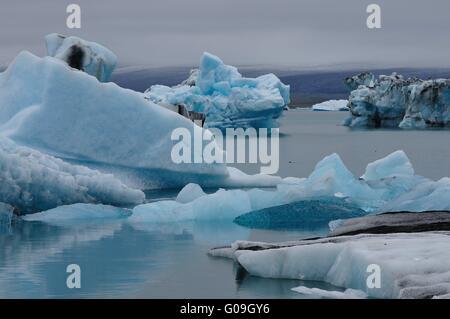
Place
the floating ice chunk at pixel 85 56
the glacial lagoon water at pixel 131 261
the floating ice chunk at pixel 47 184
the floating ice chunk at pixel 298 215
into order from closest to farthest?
1. the glacial lagoon water at pixel 131 261
2. the floating ice chunk at pixel 298 215
3. the floating ice chunk at pixel 47 184
4. the floating ice chunk at pixel 85 56

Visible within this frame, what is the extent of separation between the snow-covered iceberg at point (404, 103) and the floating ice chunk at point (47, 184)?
93.0 ft

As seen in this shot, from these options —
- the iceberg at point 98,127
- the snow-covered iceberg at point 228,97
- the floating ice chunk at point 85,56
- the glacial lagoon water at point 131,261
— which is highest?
the snow-covered iceberg at point 228,97

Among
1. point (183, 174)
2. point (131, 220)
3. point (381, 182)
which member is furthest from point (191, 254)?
point (183, 174)

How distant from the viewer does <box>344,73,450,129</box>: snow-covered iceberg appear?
4028cm

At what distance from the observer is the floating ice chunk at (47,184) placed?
39.4 ft

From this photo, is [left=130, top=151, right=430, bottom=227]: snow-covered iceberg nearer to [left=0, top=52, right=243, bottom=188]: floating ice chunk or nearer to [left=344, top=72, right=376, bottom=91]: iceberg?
[left=0, top=52, right=243, bottom=188]: floating ice chunk

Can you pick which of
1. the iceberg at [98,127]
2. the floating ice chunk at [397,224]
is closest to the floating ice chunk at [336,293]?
the floating ice chunk at [397,224]

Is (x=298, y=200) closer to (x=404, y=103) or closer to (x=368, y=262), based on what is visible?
(x=368, y=262)

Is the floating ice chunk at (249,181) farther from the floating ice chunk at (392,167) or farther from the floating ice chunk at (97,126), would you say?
the floating ice chunk at (392,167)

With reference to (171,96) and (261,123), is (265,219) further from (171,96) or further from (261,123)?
(261,123)

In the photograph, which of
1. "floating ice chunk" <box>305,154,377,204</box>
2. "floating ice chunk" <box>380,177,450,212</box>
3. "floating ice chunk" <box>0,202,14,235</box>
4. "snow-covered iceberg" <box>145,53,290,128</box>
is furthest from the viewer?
"snow-covered iceberg" <box>145,53,290,128</box>

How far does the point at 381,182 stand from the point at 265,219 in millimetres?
2586

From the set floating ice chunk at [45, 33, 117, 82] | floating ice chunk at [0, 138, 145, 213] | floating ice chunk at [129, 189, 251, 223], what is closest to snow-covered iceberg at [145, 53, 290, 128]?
floating ice chunk at [45, 33, 117, 82]
